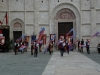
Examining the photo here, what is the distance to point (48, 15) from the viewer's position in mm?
36844

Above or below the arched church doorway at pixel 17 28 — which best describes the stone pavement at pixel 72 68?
below

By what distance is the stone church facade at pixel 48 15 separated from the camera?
36.3 meters

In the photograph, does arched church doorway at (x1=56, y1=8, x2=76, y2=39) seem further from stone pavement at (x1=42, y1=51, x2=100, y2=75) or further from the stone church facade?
stone pavement at (x1=42, y1=51, x2=100, y2=75)

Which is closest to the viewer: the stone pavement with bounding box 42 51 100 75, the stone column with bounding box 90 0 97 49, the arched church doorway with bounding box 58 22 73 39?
the stone pavement with bounding box 42 51 100 75

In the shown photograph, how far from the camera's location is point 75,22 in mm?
36656

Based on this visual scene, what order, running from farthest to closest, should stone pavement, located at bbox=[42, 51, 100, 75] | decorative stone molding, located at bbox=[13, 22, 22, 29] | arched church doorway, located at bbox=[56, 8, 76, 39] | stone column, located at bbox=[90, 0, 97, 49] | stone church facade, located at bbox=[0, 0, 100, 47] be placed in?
decorative stone molding, located at bbox=[13, 22, 22, 29] → arched church doorway, located at bbox=[56, 8, 76, 39] → stone church facade, located at bbox=[0, 0, 100, 47] → stone column, located at bbox=[90, 0, 97, 49] → stone pavement, located at bbox=[42, 51, 100, 75]

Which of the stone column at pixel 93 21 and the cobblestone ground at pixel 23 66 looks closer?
the cobblestone ground at pixel 23 66

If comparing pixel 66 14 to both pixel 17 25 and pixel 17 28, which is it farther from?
pixel 17 28

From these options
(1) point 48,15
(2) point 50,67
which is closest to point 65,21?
(1) point 48,15

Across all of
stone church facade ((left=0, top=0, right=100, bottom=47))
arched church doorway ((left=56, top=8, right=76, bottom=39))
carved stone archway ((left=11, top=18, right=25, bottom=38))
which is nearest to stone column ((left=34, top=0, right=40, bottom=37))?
stone church facade ((left=0, top=0, right=100, bottom=47))

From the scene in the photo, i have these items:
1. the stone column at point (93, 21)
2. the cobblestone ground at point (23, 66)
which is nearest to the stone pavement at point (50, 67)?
the cobblestone ground at point (23, 66)

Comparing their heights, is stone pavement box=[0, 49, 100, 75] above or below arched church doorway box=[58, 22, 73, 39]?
below

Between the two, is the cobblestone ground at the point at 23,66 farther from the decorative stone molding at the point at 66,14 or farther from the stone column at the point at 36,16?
the decorative stone molding at the point at 66,14

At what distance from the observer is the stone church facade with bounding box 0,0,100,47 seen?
3628 cm
